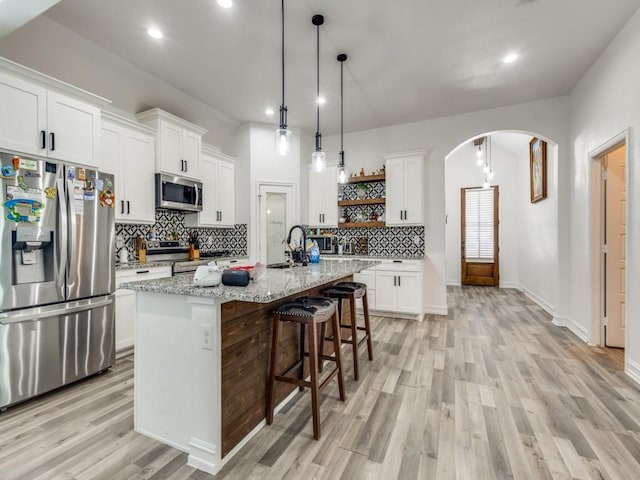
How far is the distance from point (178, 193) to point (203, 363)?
9.36 feet

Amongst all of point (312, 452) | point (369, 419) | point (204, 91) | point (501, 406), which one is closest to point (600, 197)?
point (501, 406)

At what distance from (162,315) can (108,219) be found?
153 cm

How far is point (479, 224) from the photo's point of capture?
764 centimetres

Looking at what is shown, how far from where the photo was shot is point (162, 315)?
183 cm

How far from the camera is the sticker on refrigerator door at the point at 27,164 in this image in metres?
2.24

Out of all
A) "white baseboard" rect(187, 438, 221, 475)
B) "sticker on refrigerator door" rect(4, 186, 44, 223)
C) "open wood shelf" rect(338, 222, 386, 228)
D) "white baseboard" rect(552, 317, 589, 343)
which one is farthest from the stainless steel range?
"white baseboard" rect(552, 317, 589, 343)

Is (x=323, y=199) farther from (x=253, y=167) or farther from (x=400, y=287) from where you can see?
(x=400, y=287)

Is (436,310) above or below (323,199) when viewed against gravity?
below

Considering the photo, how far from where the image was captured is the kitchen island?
164 cm

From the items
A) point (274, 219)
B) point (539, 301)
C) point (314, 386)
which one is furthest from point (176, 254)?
point (539, 301)

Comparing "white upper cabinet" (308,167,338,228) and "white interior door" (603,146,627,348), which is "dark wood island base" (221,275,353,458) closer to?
"white upper cabinet" (308,167,338,228)

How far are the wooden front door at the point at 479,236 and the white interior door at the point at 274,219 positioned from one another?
4799mm

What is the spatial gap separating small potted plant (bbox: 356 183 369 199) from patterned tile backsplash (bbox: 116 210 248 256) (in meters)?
2.06

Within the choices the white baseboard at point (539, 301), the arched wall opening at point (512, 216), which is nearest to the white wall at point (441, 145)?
the white baseboard at point (539, 301)
